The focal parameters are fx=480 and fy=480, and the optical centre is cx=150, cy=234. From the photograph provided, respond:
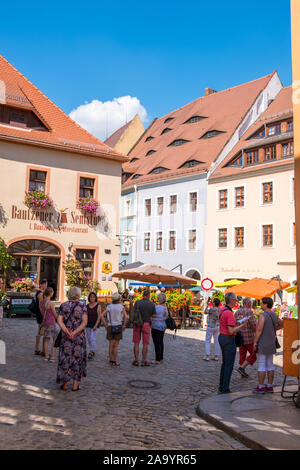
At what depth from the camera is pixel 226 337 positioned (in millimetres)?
7965

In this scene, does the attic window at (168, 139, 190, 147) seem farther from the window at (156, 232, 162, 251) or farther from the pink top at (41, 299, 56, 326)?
the pink top at (41, 299, 56, 326)

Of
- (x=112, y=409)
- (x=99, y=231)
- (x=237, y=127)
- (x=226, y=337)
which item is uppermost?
(x=237, y=127)

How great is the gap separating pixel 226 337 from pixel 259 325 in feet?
2.22

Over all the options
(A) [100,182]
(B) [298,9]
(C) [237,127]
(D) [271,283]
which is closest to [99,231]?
(A) [100,182]

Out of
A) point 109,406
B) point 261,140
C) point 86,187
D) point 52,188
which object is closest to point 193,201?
point 261,140

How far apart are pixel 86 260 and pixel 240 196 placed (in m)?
15.1

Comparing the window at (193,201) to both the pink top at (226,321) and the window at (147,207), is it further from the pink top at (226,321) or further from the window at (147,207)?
the pink top at (226,321)

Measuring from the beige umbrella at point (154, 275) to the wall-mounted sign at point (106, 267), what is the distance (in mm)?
2390

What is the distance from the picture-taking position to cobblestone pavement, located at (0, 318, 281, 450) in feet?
17.1

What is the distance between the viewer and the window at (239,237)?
3309cm

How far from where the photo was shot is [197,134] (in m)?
40.3

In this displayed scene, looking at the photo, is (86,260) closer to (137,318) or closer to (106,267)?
(106,267)

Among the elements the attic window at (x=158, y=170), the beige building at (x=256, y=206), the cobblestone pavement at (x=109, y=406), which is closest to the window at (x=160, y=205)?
the attic window at (x=158, y=170)

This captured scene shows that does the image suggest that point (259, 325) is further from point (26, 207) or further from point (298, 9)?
point (26, 207)
